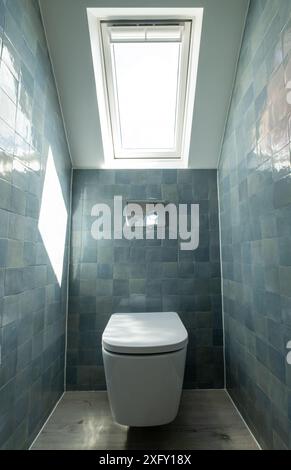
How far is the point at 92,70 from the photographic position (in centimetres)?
138

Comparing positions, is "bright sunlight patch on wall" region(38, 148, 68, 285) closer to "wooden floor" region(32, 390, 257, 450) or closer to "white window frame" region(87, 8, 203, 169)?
"white window frame" region(87, 8, 203, 169)

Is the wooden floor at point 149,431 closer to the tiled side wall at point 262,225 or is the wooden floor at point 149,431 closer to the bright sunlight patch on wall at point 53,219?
the tiled side wall at point 262,225

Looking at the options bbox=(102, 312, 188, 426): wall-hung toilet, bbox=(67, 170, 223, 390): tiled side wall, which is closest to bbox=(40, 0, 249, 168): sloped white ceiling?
bbox=(67, 170, 223, 390): tiled side wall

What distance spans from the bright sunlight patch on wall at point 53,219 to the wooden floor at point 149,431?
0.75 meters

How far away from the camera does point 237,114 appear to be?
1.39 metres

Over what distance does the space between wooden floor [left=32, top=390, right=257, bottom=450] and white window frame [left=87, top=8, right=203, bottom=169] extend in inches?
60.9

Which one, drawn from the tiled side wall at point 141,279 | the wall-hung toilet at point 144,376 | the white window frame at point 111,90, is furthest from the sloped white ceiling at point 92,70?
the wall-hung toilet at point 144,376

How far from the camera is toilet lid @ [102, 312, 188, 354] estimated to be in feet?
3.25

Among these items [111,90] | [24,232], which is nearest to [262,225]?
[24,232]

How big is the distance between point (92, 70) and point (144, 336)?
1435 mm

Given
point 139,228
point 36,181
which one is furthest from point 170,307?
point 36,181

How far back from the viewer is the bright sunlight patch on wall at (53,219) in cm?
131

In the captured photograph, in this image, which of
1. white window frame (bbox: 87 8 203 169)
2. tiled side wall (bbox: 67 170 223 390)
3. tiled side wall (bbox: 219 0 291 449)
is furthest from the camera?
tiled side wall (bbox: 67 170 223 390)

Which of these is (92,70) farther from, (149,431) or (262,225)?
(149,431)
